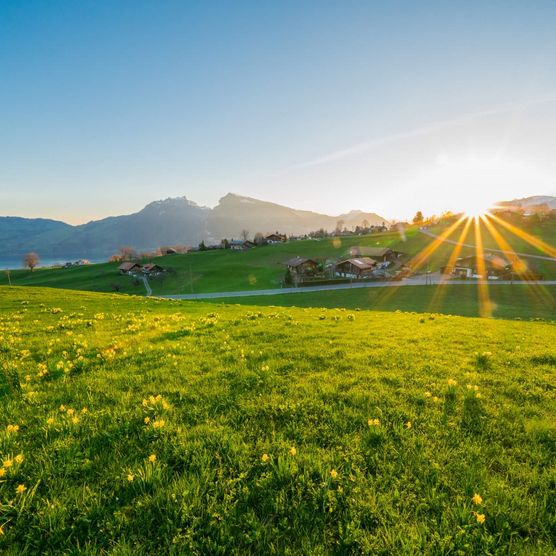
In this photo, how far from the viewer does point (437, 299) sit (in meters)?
65.8

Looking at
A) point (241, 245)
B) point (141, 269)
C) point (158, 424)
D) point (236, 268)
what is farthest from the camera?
point (241, 245)

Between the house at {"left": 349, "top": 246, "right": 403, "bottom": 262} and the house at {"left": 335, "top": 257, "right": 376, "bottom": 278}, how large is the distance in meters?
15.1

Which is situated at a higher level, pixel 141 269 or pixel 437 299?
pixel 141 269

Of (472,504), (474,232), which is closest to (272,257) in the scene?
(474,232)

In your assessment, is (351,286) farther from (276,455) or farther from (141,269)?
(141,269)

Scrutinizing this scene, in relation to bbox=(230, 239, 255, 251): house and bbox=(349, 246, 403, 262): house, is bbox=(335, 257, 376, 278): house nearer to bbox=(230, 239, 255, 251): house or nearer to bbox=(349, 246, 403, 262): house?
bbox=(349, 246, 403, 262): house

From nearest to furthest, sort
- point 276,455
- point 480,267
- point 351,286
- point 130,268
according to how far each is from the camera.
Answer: point 276,455, point 351,286, point 480,267, point 130,268

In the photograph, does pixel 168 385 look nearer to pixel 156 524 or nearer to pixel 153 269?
pixel 156 524

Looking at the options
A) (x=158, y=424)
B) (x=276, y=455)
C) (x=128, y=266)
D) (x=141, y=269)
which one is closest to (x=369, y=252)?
(x=141, y=269)

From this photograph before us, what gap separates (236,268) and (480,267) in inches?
3644

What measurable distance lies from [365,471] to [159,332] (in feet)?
34.2

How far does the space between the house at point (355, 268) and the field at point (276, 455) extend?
9746 cm

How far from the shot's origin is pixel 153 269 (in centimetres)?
12638

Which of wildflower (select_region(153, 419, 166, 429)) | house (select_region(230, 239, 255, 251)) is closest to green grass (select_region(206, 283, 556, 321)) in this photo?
wildflower (select_region(153, 419, 166, 429))
